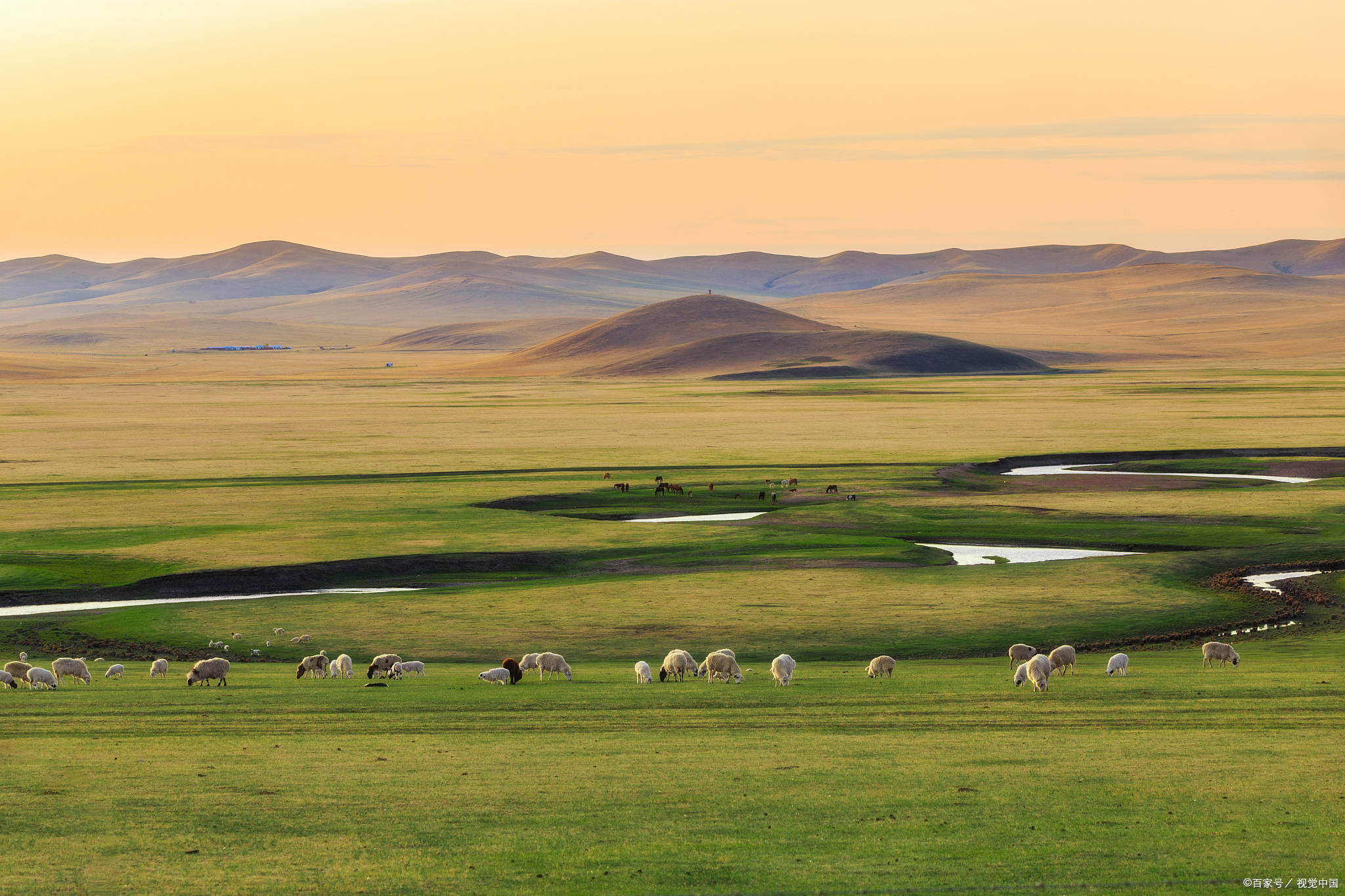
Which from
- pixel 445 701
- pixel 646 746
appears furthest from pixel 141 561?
pixel 646 746

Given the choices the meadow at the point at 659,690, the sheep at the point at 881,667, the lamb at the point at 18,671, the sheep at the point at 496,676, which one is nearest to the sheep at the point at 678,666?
the meadow at the point at 659,690

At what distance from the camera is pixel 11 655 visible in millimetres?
29141

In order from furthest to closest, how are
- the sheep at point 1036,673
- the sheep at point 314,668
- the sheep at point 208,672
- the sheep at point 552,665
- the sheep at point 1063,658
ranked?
the sheep at point 314,668 → the sheep at point 1063,658 → the sheep at point 552,665 → the sheep at point 208,672 → the sheep at point 1036,673

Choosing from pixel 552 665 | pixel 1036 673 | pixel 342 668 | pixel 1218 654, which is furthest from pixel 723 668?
pixel 1218 654

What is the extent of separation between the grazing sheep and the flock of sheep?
1 centimetres

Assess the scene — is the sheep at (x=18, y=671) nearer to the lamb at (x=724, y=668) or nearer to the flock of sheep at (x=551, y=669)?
the flock of sheep at (x=551, y=669)

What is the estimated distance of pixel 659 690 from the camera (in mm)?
23188

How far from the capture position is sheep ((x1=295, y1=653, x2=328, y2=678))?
2566 cm

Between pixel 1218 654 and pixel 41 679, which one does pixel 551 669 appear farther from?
pixel 1218 654

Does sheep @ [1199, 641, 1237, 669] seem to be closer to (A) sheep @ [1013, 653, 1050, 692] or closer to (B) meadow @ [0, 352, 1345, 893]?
(B) meadow @ [0, 352, 1345, 893]

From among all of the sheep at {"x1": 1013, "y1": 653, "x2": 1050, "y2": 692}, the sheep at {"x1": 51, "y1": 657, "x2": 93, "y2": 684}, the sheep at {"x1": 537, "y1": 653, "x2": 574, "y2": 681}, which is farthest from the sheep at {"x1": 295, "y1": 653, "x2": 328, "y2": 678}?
the sheep at {"x1": 1013, "y1": 653, "x2": 1050, "y2": 692}

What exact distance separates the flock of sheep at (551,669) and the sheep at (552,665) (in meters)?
0.01

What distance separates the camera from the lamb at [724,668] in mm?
24281

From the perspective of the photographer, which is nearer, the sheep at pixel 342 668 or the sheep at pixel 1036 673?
the sheep at pixel 1036 673
